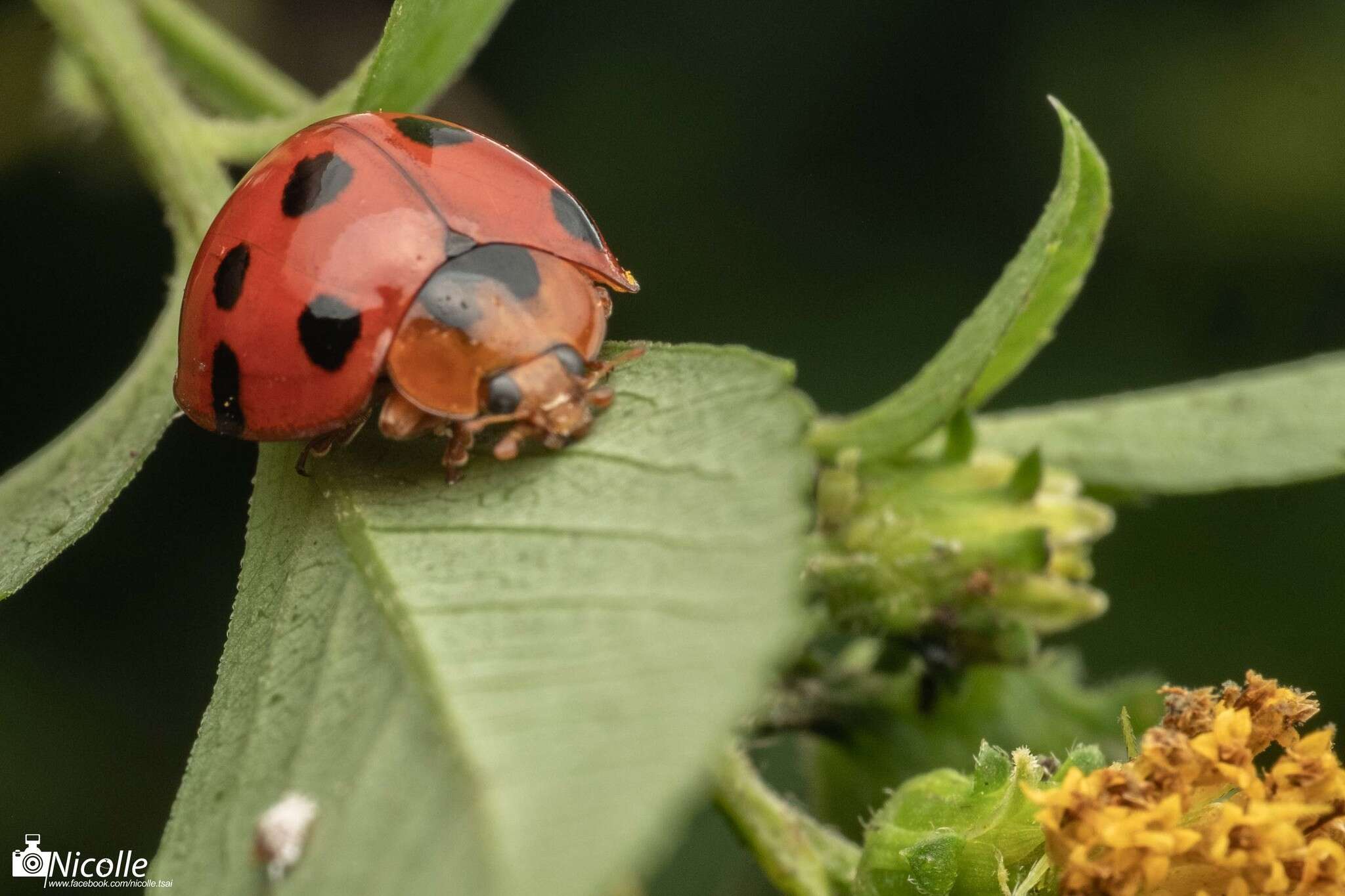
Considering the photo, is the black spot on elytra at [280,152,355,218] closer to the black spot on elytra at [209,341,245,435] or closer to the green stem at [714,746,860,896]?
the black spot on elytra at [209,341,245,435]

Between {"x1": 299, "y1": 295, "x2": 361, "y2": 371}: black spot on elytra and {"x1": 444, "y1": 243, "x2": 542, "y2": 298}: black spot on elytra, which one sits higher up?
{"x1": 444, "y1": 243, "x2": 542, "y2": 298}: black spot on elytra

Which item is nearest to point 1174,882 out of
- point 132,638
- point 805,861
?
point 805,861

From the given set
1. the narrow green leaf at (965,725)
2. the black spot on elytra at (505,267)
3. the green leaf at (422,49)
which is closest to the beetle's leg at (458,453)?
the black spot on elytra at (505,267)

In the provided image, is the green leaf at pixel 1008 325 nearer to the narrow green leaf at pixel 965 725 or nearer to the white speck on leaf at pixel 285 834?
the narrow green leaf at pixel 965 725

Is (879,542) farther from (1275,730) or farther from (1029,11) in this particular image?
(1029,11)

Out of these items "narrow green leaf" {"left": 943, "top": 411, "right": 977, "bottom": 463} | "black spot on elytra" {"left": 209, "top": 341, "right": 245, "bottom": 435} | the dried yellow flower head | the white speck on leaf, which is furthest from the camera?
"narrow green leaf" {"left": 943, "top": 411, "right": 977, "bottom": 463}

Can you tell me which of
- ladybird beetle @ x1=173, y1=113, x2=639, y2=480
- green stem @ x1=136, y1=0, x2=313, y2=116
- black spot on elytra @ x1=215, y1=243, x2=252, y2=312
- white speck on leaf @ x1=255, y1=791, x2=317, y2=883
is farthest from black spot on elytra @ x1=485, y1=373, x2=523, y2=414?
green stem @ x1=136, y1=0, x2=313, y2=116
